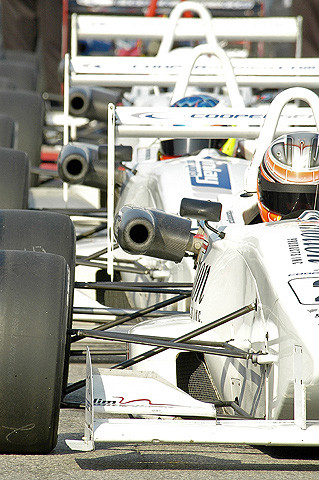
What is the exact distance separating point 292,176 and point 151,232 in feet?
1.93

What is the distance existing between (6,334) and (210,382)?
121cm

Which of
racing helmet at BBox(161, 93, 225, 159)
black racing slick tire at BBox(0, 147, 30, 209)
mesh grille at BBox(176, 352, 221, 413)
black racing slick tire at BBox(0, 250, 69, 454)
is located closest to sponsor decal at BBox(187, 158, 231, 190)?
racing helmet at BBox(161, 93, 225, 159)

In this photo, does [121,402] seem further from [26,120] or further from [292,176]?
[26,120]

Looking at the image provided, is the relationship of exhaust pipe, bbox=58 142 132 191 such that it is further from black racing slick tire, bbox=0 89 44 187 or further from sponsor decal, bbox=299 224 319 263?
sponsor decal, bbox=299 224 319 263

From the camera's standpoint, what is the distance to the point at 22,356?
339 centimetres

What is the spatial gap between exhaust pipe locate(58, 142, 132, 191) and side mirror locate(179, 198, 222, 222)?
2.07 meters

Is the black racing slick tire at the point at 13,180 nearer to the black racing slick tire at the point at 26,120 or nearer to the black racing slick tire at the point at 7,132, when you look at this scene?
the black racing slick tire at the point at 7,132

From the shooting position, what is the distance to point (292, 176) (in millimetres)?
4219

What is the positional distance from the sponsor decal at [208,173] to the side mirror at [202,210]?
1417 mm

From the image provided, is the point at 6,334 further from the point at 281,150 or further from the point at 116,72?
the point at 116,72

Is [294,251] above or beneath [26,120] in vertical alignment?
above

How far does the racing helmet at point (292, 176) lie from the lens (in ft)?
13.8

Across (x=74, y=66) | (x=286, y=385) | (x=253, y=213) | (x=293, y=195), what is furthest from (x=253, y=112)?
(x=286, y=385)

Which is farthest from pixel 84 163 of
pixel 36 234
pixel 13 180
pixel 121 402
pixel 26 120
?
pixel 121 402
